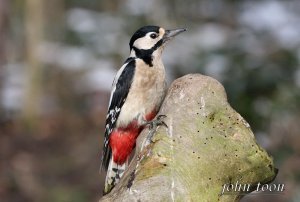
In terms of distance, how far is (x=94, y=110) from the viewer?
10.2 metres

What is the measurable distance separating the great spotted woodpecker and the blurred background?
2.91ft

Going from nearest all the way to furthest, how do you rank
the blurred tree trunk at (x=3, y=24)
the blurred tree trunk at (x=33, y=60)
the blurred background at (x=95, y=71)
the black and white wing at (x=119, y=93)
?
1. the black and white wing at (x=119, y=93)
2. the blurred background at (x=95, y=71)
3. the blurred tree trunk at (x=3, y=24)
4. the blurred tree trunk at (x=33, y=60)

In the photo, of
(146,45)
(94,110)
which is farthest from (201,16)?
(146,45)

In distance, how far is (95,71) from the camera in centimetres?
1109

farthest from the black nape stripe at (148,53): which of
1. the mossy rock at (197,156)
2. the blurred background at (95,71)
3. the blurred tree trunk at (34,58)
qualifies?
the blurred tree trunk at (34,58)

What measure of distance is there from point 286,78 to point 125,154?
4.89ft

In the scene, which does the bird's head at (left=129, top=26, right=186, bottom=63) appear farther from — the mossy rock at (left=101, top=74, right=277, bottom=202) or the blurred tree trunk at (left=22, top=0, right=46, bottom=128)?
the blurred tree trunk at (left=22, top=0, right=46, bottom=128)

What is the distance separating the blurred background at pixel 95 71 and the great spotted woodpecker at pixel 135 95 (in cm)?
89

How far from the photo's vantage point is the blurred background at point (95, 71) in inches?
198

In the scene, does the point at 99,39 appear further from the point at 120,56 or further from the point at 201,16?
the point at 201,16

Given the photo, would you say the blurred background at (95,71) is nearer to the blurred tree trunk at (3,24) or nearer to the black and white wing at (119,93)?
the blurred tree trunk at (3,24)

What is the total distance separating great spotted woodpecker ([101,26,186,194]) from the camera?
12.6 ft

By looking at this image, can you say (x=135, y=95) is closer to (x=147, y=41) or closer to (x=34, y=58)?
(x=147, y=41)

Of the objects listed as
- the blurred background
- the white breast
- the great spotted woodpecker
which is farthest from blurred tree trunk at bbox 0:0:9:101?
the white breast
